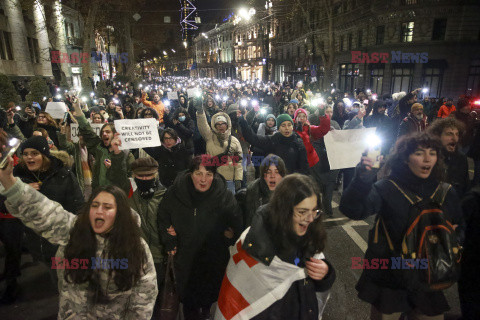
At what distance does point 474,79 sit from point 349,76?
1144 centimetres

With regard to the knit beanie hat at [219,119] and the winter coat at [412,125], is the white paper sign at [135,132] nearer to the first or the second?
the knit beanie hat at [219,119]

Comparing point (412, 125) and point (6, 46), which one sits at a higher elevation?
point (6, 46)

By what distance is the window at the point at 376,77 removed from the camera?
2905 centimetres

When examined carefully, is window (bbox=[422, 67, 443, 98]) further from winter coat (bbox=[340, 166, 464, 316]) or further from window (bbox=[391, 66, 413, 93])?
winter coat (bbox=[340, 166, 464, 316])

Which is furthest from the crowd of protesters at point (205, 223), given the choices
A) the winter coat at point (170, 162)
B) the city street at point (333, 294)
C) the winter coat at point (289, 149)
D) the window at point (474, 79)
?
the window at point (474, 79)

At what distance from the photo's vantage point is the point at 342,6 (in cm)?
3338

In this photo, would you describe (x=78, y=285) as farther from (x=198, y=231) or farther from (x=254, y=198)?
(x=254, y=198)

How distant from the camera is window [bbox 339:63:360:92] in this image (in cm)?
3225

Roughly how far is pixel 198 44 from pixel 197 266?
121552 mm

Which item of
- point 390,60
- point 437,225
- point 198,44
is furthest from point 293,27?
point 198,44

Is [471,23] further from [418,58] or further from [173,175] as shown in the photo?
[173,175]

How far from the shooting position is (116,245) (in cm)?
223

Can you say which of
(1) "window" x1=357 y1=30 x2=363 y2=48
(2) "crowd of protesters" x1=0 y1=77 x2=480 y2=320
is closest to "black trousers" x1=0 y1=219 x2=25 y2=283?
(2) "crowd of protesters" x1=0 y1=77 x2=480 y2=320

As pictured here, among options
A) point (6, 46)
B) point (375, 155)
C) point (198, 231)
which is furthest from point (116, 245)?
point (6, 46)
